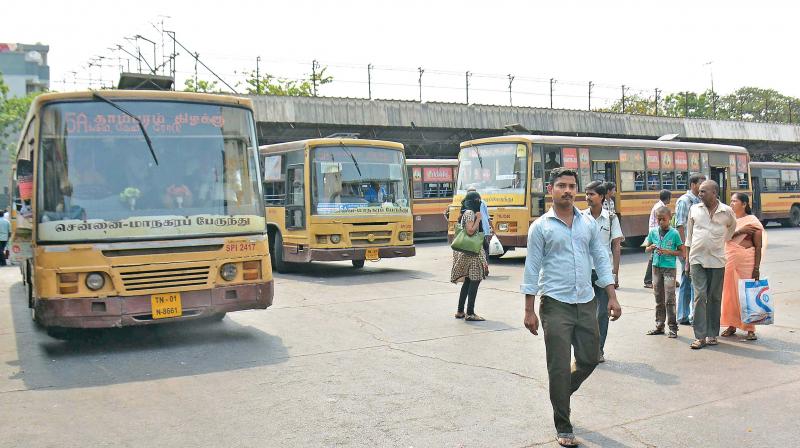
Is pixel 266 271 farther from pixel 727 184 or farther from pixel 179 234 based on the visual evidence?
pixel 727 184

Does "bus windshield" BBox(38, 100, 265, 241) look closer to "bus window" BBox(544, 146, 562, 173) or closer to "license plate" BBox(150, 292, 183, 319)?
"license plate" BBox(150, 292, 183, 319)

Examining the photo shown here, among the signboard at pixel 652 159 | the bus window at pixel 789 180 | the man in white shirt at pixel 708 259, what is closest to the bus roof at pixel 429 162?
the signboard at pixel 652 159

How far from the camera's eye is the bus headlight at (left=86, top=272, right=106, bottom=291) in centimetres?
786

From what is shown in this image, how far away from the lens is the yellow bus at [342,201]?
49.6 ft

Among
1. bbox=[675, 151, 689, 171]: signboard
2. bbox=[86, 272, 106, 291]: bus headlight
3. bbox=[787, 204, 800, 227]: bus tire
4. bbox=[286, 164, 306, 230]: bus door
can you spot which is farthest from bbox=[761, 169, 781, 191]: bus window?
bbox=[86, 272, 106, 291]: bus headlight

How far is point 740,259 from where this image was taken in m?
8.43

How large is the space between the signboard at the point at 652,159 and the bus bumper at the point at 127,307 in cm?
1493

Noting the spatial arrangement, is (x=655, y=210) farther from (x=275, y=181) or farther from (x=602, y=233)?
(x=275, y=181)

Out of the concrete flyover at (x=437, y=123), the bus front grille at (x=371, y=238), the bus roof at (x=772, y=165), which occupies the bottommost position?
the bus front grille at (x=371, y=238)

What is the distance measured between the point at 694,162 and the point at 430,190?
29.8 feet

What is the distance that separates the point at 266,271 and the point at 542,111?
95.8 feet

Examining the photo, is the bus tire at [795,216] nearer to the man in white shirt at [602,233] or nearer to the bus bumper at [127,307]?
the man in white shirt at [602,233]

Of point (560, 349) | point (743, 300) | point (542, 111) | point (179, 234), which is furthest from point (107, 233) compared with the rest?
point (542, 111)

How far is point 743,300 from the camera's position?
8.18 meters
